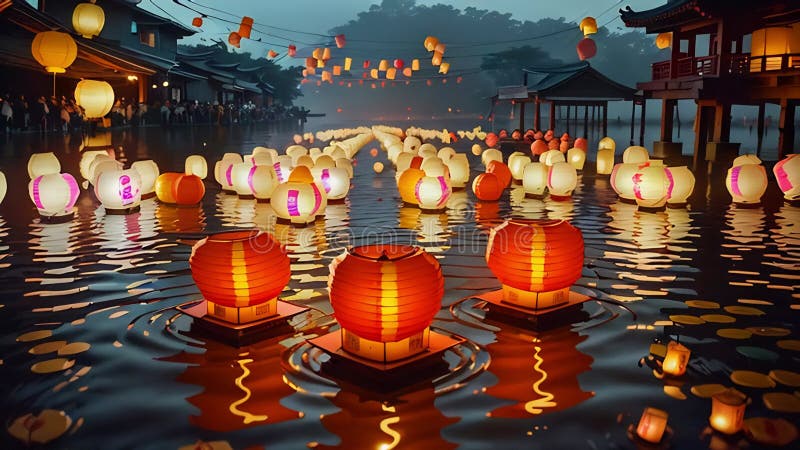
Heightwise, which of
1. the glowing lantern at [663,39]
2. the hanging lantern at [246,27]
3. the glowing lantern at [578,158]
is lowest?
the glowing lantern at [578,158]

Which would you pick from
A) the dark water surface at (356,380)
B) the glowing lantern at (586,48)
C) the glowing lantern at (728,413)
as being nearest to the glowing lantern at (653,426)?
the dark water surface at (356,380)

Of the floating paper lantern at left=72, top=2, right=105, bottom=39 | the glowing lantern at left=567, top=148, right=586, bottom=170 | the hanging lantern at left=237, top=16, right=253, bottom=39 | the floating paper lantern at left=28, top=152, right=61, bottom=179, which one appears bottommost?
the glowing lantern at left=567, top=148, right=586, bottom=170

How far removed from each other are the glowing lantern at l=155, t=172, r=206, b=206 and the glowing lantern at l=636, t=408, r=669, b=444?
34.0 feet

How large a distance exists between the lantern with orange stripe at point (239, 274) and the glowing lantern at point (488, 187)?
27.4 feet

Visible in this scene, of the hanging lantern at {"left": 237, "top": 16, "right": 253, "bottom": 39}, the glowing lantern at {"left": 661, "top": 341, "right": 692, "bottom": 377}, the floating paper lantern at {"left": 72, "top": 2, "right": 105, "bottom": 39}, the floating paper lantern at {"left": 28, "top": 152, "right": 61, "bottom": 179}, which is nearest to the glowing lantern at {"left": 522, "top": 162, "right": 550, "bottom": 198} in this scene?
the floating paper lantern at {"left": 28, "top": 152, "right": 61, "bottom": 179}

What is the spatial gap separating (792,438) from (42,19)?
21.2 meters

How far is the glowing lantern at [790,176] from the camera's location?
1292 centimetres

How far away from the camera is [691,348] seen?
5.50 meters

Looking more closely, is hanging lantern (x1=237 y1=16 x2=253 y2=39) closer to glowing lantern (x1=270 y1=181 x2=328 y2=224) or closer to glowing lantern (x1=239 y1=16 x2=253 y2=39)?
glowing lantern (x1=239 y1=16 x2=253 y2=39)

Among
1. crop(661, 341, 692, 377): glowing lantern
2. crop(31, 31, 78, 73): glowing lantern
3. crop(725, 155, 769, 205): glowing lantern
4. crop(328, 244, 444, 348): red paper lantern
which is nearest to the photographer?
crop(328, 244, 444, 348): red paper lantern

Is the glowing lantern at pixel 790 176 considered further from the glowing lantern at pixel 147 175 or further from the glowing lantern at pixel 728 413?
the glowing lantern at pixel 147 175

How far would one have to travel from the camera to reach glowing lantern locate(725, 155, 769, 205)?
12.7 meters

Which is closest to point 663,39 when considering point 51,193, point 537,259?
point 51,193

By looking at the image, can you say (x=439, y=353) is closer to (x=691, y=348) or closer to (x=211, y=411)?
(x=211, y=411)
